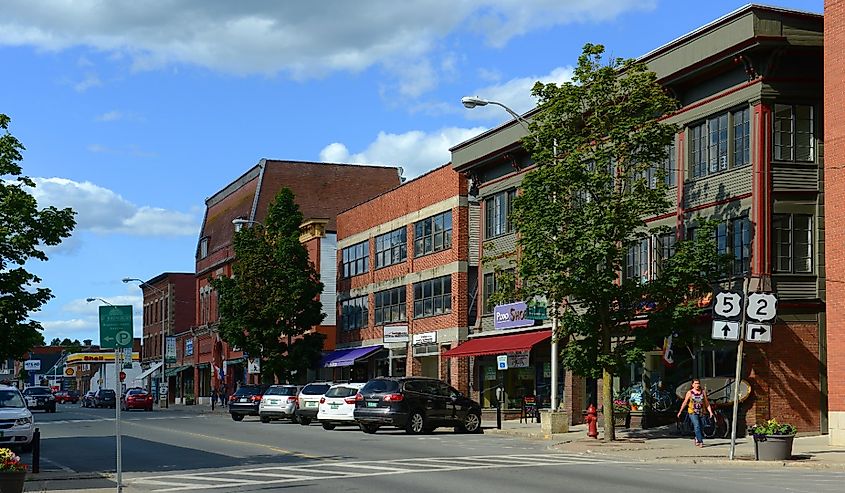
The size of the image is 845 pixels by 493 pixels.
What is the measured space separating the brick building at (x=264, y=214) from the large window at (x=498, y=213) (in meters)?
20.2

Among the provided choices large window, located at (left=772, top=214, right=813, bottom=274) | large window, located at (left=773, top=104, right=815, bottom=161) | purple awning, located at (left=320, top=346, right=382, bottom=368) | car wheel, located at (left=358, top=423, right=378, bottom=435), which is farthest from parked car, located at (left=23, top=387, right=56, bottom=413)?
large window, located at (left=773, top=104, right=815, bottom=161)

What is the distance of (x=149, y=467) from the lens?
24.7 m

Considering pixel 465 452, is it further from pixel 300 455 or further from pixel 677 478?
pixel 677 478

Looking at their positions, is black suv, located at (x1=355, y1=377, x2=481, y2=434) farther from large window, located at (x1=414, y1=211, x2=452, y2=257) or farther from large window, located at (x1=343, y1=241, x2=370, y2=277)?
large window, located at (x1=343, y1=241, x2=370, y2=277)

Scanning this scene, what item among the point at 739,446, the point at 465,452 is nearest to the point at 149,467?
the point at 465,452

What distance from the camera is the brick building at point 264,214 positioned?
69.5 m

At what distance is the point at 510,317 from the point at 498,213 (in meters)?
4.94

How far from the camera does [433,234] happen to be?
54656 mm

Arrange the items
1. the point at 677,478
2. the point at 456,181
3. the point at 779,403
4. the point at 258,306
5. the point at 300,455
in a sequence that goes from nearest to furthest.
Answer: the point at 677,478, the point at 300,455, the point at 779,403, the point at 456,181, the point at 258,306

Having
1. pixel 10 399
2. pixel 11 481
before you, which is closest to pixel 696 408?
pixel 10 399

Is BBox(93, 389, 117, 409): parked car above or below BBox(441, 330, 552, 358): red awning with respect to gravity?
below

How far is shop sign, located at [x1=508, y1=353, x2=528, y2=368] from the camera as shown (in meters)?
44.2

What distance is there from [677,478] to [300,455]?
960cm

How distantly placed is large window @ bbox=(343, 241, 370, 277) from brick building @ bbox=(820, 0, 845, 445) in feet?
115
